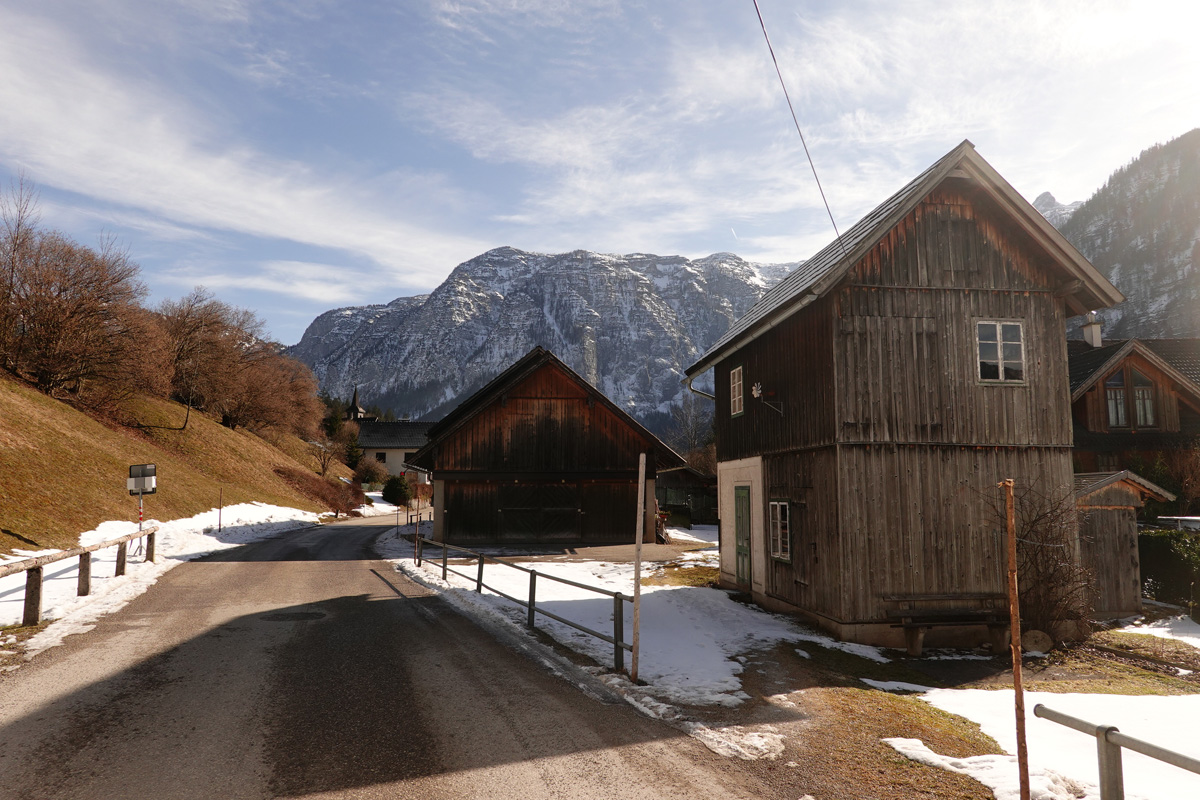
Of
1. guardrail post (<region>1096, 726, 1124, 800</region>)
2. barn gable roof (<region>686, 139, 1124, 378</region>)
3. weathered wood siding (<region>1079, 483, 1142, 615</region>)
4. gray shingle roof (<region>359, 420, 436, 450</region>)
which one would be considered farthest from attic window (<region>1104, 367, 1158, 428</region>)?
gray shingle roof (<region>359, 420, 436, 450</region>)

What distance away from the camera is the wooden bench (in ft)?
40.4

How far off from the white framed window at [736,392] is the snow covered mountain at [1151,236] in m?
147

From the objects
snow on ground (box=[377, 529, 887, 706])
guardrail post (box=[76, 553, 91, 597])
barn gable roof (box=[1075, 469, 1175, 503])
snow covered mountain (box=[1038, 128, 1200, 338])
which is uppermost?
snow covered mountain (box=[1038, 128, 1200, 338])

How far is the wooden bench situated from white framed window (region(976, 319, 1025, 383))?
14.7ft

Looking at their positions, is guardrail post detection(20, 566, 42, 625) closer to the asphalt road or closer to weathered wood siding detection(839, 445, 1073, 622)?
the asphalt road

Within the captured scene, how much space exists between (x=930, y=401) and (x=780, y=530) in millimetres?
4275

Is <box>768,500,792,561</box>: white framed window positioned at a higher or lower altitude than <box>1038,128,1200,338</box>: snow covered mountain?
lower

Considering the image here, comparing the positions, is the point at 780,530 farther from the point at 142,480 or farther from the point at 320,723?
the point at 142,480

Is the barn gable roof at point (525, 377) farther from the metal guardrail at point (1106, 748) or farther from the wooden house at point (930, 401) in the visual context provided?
the metal guardrail at point (1106, 748)

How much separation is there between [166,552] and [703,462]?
41.1 metres

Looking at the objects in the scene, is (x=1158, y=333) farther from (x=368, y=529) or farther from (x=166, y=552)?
(x=166, y=552)

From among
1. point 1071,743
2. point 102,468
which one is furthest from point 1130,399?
point 102,468

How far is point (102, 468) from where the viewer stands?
28.9m

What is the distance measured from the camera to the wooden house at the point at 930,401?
12719mm
